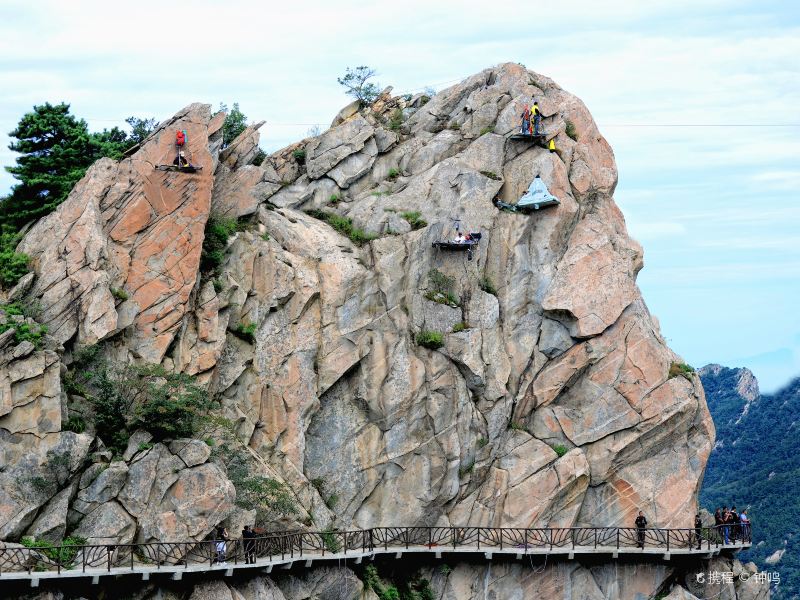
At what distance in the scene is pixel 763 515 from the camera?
110375 mm

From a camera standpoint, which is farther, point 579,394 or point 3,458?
point 579,394

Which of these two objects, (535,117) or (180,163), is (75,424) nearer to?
(180,163)

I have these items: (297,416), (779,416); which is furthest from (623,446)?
(779,416)

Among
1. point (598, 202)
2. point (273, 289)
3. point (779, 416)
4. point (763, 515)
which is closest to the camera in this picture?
point (273, 289)

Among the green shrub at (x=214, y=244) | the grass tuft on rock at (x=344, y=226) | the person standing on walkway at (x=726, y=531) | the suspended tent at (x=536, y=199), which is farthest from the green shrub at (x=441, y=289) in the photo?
the person standing on walkway at (x=726, y=531)

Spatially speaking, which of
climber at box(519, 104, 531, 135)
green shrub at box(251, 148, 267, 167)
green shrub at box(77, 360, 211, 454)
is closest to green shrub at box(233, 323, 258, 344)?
green shrub at box(77, 360, 211, 454)

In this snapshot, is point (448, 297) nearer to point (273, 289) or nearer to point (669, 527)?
point (273, 289)

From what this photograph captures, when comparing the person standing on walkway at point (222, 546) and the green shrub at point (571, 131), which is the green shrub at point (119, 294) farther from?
the green shrub at point (571, 131)

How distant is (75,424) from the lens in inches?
2036

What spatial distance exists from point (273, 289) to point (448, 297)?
26.1 ft

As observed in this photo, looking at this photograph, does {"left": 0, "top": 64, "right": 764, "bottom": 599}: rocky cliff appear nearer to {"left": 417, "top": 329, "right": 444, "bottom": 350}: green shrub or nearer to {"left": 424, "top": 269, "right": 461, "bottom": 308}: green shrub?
{"left": 424, "top": 269, "right": 461, "bottom": 308}: green shrub

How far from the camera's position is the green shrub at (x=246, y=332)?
57.9m

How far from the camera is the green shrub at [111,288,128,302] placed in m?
55.4

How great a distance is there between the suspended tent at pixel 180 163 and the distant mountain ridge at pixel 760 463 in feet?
211
